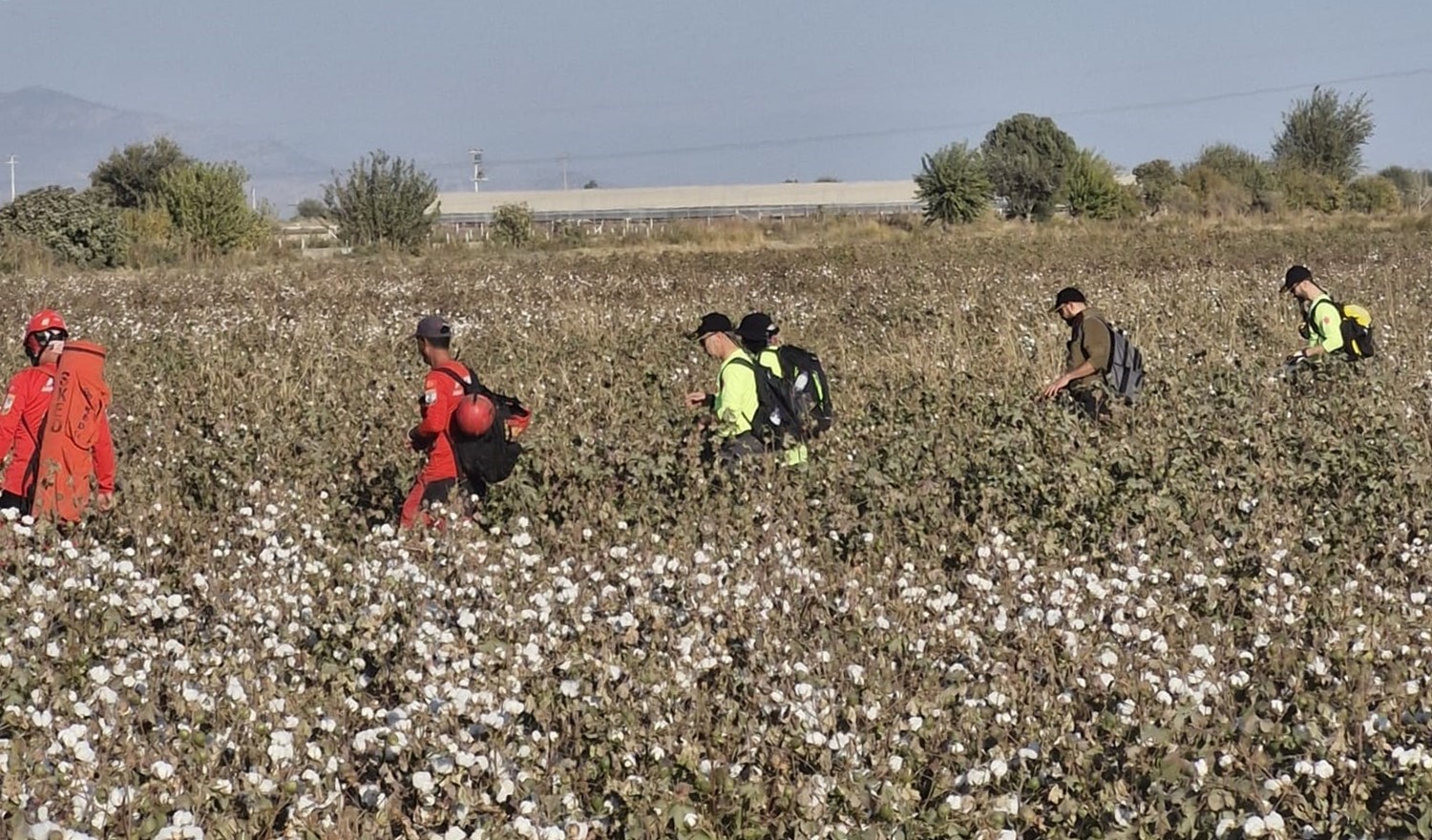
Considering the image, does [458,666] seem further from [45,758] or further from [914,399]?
[914,399]

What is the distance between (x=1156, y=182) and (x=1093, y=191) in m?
7.77

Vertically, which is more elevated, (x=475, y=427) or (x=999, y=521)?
(x=475, y=427)

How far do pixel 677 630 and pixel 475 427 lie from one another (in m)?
2.73

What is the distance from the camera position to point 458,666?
489cm

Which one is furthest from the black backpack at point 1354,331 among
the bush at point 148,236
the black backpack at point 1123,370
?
the bush at point 148,236

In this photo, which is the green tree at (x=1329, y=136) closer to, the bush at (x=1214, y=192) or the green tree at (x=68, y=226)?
the bush at (x=1214, y=192)

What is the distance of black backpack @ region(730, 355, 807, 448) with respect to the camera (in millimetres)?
8883

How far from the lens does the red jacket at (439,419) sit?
26.9 feet

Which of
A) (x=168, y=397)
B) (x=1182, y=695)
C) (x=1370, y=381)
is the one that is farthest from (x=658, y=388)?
(x=1182, y=695)

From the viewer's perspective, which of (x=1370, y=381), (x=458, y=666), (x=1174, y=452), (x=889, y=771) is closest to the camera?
(x=889, y=771)

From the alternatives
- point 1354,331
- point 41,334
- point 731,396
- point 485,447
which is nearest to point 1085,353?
point 1354,331

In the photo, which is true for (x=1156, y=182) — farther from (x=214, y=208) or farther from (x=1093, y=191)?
(x=214, y=208)

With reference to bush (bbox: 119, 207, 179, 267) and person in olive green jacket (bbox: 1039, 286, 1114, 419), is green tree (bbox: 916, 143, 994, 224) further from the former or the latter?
person in olive green jacket (bbox: 1039, 286, 1114, 419)

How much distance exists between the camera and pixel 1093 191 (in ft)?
215
